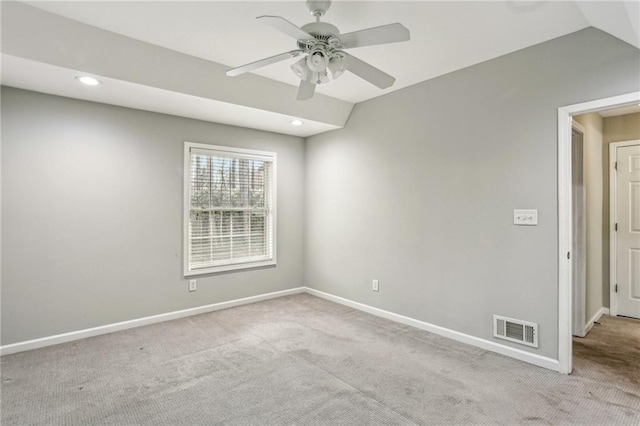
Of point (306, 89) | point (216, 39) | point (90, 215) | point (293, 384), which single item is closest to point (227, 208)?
point (90, 215)

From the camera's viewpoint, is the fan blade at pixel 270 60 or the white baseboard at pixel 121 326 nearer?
the fan blade at pixel 270 60

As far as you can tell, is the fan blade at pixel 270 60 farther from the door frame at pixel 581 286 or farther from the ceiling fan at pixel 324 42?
the door frame at pixel 581 286

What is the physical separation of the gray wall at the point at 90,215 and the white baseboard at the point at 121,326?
0.06m

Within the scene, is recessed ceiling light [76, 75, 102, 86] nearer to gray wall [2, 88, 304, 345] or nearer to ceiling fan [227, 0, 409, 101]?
gray wall [2, 88, 304, 345]

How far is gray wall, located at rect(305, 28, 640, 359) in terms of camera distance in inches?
107

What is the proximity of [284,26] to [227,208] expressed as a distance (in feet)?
9.90

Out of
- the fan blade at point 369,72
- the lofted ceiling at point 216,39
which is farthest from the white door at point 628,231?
the fan blade at point 369,72

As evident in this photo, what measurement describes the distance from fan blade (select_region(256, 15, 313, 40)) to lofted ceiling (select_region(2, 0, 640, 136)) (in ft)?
1.76

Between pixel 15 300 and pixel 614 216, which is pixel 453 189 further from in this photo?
pixel 15 300

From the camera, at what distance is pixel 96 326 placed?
3.46 m

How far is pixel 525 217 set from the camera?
287 centimetres

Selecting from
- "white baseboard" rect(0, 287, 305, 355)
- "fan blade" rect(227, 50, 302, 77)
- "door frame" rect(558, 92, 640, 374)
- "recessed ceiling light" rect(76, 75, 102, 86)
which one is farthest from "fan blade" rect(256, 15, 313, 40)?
"white baseboard" rect(0, 287, 305, 355)

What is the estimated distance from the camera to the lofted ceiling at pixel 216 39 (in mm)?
2281

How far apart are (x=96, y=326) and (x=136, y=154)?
1834mm
